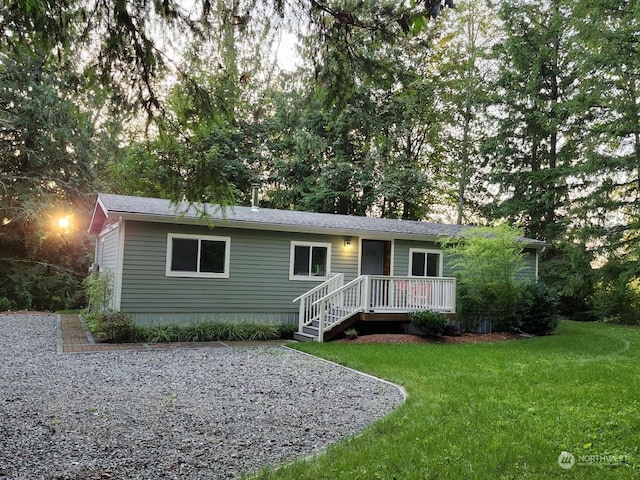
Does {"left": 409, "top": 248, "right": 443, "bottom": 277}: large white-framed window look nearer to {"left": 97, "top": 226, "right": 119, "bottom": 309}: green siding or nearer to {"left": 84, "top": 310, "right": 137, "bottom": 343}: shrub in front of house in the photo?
{"left": 84, "top": 310, "right": 137, "bottom": 343}: shrub in front of house

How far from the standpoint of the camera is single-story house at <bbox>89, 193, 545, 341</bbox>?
10039mm

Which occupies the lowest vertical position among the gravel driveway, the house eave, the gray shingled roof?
the gravel driveway

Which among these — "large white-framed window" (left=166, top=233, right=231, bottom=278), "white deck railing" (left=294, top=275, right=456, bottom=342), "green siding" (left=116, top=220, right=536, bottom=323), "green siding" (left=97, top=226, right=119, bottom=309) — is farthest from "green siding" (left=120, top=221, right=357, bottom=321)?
"white deck railing" (left=294, top=275, right=456, bottom=342)

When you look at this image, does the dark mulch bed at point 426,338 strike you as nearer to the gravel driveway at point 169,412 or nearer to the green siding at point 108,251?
the gravel driveway at point 169,412

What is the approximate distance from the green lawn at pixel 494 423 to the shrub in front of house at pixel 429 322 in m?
2.39

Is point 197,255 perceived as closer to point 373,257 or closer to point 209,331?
point 209,331

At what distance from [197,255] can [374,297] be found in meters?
4.23

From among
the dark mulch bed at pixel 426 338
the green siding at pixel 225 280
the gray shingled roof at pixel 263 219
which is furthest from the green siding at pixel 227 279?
the dark mulch bed at pixel 426 338

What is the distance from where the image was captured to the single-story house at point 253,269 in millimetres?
10039

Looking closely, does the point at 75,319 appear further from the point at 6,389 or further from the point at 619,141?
the point at 619,141

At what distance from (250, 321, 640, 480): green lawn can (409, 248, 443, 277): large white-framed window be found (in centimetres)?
529

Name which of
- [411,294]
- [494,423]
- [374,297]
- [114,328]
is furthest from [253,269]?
[494,423]

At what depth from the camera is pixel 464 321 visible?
1206 cm

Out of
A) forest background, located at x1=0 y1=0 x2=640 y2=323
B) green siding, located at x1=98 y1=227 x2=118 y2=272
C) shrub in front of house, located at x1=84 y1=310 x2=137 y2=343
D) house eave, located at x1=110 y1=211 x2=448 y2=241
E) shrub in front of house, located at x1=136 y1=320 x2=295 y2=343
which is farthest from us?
green siding, located at x1=98 y1=227 x2=118 y2=272
